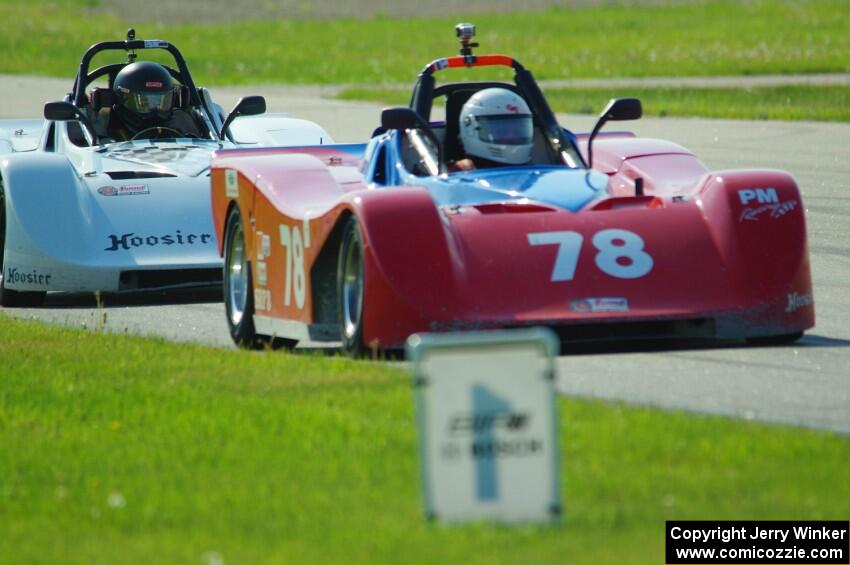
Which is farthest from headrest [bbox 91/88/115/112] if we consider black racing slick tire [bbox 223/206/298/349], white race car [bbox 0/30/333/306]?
black racing slick tire [bbox 223/206/298/349]

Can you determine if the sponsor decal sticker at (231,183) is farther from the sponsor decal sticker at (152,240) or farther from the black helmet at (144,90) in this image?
the black helmet at (144,90)

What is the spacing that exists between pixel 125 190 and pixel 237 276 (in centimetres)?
208

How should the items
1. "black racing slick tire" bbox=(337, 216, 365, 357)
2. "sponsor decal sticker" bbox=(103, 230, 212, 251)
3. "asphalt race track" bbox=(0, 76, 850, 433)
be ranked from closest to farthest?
"asphalt race track" bbox=(0, 76, 850, 433) → "black racing slick tire" bbox=(337, 216, 365, 357) → "sponsor decal sticker" bbox=(103, 230, 212, 251)

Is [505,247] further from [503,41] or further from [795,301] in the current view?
[503,41]

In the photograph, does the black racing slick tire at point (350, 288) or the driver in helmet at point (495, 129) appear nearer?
the black racing slick tire at point (350, 288)

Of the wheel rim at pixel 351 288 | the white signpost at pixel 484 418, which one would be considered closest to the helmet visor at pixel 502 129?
the wheel rim at pixel 351 288

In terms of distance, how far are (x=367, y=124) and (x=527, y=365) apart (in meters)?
21.5

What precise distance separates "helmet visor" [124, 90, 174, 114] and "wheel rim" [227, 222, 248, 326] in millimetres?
3872

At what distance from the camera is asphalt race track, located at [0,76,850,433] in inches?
307

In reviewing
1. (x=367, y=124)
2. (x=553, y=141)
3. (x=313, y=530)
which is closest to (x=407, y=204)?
(x=553, y=141)

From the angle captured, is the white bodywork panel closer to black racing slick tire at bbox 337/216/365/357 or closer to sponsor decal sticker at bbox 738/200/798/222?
black racing slick tire at bbox 337/216/365/357

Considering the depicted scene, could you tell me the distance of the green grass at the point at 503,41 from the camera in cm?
3947

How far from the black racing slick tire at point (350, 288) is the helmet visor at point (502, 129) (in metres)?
1.54

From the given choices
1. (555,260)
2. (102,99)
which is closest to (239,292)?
(555,260)
